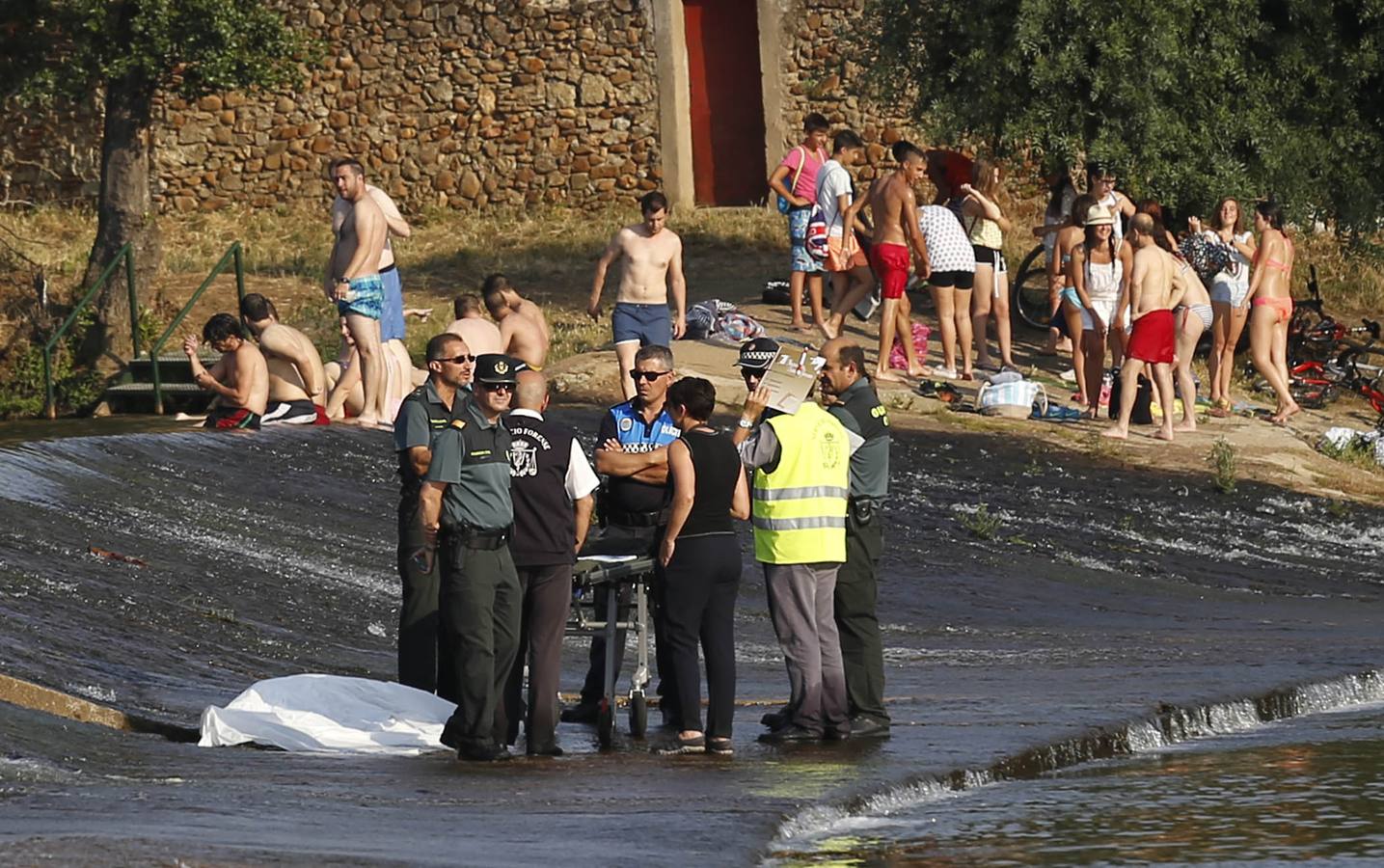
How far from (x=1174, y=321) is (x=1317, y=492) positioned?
7.06 feet

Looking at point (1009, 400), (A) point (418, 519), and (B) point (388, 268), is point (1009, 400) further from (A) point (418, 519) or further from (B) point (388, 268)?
(A) point (418, 519)

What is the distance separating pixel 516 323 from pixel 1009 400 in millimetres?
4382

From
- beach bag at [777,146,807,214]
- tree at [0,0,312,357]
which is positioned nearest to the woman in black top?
beach bag at [777,146,807,214]

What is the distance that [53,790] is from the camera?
8.67m

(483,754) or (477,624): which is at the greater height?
(477,624)

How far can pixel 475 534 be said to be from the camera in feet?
32.0

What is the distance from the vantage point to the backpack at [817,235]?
21.1 metres

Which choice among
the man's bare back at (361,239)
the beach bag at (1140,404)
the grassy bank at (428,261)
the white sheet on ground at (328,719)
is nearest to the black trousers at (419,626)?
the white sheet on ground at (328,719)

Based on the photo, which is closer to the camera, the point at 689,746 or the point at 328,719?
the point at 328,719

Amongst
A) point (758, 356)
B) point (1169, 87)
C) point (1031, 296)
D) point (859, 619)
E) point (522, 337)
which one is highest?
point (1169, 87)

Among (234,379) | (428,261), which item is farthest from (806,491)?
(428,261)

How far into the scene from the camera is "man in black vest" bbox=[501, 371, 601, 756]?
1003cm

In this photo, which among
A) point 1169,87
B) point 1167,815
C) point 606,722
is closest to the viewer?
point 1167,815

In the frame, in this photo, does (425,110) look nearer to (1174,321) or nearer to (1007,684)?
(1174,321)
